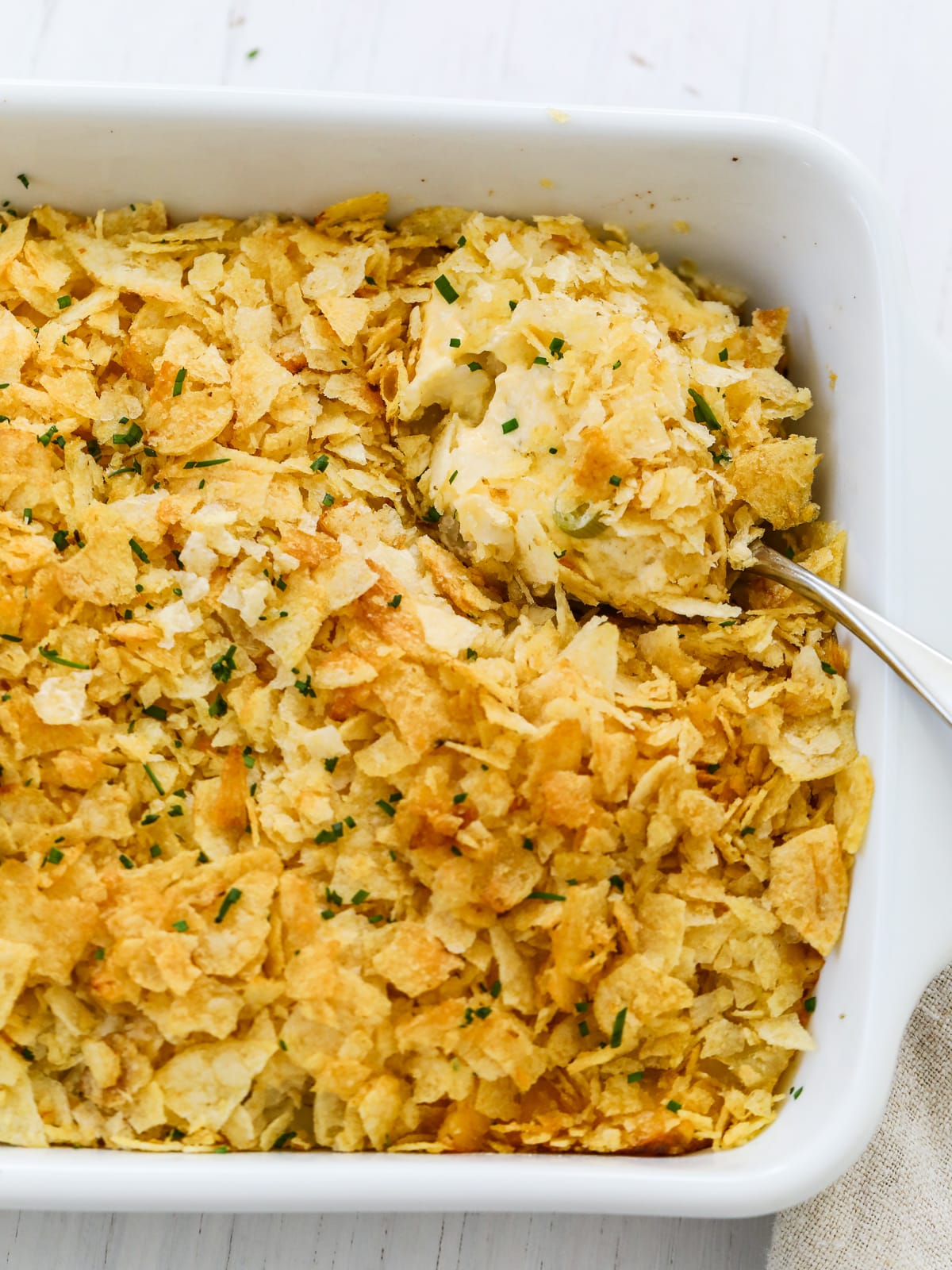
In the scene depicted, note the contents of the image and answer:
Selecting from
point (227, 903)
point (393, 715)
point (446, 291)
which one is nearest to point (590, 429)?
point (446, 291)

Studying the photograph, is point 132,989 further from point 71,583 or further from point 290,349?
point 290,349

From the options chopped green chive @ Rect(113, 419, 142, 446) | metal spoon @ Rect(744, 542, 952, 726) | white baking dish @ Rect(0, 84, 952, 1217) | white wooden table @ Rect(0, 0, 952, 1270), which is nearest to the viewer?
white baking dish @ Rect(0, 84, 952, 1217)

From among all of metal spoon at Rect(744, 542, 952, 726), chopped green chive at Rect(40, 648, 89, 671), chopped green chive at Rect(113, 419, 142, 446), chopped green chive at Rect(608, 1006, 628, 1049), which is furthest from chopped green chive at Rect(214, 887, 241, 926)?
metal spoon at Rect(744, 542, 952, 726)

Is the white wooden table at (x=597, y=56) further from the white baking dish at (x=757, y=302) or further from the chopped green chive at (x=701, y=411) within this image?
the chopped green chive at (x=701, y=411)

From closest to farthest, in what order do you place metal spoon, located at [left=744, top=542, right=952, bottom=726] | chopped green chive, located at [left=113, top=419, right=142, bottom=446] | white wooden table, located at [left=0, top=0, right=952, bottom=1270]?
metal spoon, located at [left=744, top=542, right=952, bottom=726], chopped green chive, located at [left=113, top=419, right=142, bottom=446], white wooden table, located at [left=0, top=0, right=952, bottom=1270]

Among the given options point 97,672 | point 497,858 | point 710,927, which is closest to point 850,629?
point 710,927

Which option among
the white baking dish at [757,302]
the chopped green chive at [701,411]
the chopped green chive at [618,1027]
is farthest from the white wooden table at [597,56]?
the chopped green chive at [618,1027]

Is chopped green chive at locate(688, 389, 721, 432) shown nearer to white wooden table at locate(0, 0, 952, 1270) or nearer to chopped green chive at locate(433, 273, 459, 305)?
chopped green chive at locate(433, 273, 459, 305)

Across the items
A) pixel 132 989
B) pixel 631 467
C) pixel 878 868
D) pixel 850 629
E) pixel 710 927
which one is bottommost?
pixel 132 989
